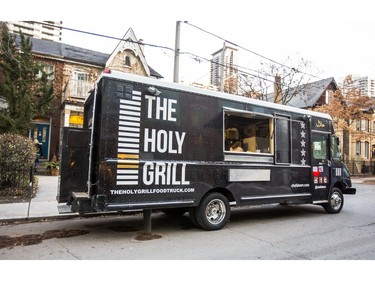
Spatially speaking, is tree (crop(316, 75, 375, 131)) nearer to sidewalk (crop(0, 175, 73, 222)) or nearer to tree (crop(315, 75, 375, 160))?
tree (crop(315, 75, 375, 160))

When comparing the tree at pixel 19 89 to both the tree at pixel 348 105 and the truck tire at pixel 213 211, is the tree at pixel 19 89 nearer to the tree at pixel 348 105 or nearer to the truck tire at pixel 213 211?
the truck tire at pixel 213 211

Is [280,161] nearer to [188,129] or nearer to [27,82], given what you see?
[188,129]

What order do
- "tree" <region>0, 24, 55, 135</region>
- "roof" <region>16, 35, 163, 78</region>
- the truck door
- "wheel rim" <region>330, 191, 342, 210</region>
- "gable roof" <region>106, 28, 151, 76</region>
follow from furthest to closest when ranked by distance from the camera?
"gable roof" <region>106, 28, 151, 76</region> → "roof" <region>16, 35, 163, 78</region> → "tree" <region>0, 24, 55, 135</region> → "wheel rim" <region>330, 191, 342, 210</region> → the truck door

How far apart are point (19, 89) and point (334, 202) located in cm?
1524

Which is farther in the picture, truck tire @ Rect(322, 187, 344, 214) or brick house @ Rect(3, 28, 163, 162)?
brick house @ Rect(3, 28, 163, 162)

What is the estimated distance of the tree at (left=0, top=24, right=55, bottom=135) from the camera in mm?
15250

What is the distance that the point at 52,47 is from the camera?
24531 millimetres

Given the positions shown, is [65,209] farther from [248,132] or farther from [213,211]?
[248,132]

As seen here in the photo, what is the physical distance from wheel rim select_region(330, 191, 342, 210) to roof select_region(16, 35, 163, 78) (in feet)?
61.8

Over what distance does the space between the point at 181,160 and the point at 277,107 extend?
3.46m

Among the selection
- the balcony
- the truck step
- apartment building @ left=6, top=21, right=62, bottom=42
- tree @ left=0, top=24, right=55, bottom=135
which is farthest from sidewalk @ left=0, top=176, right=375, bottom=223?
the balcony

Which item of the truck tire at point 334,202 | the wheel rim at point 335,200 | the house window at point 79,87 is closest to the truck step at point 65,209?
the truck tire at point 334,202

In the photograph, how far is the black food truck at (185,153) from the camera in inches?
240

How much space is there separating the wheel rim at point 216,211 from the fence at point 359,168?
31278mm
